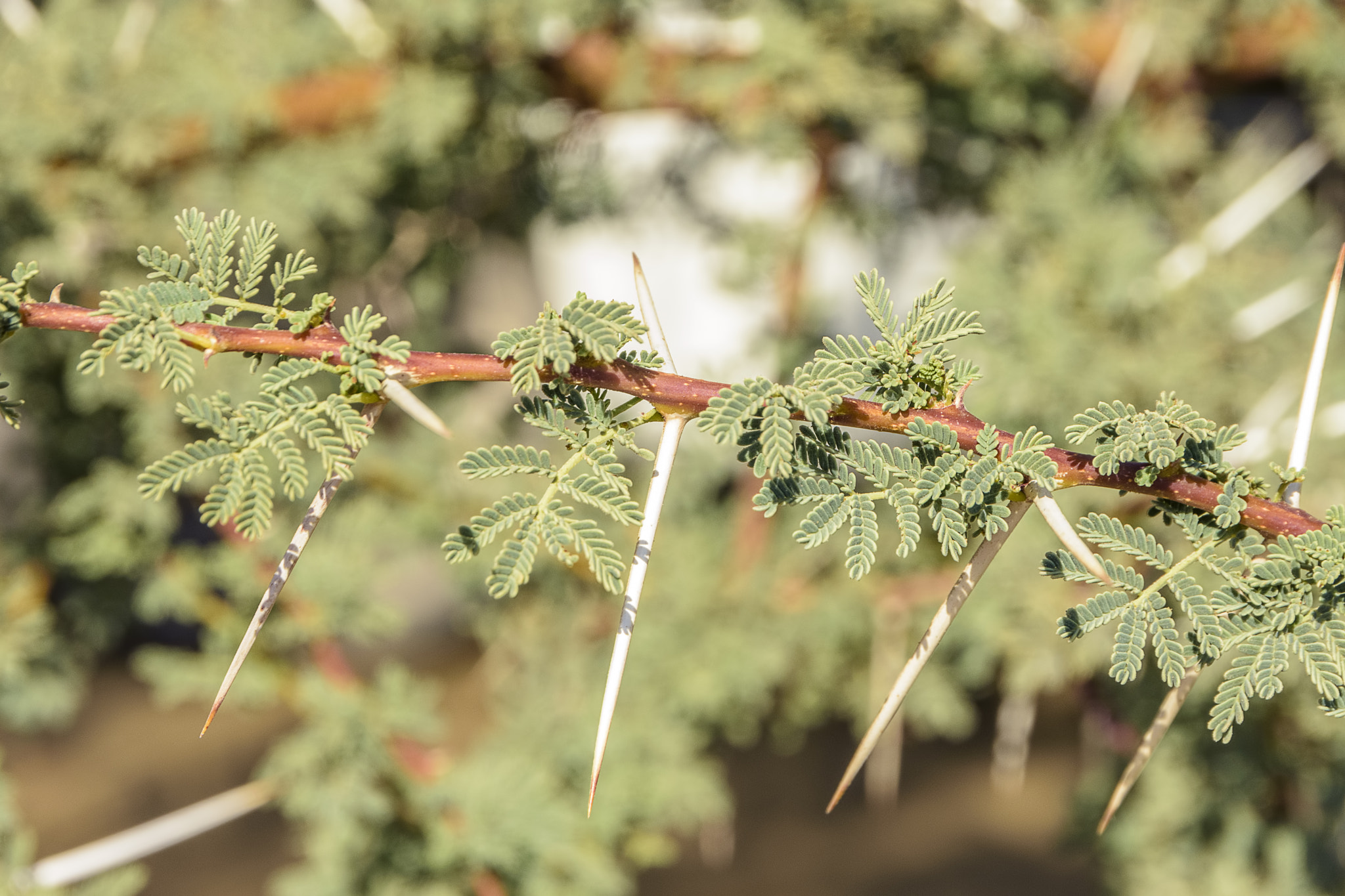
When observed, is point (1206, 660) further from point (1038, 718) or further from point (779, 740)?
point (1038, 718)

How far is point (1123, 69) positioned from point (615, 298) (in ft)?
3.64

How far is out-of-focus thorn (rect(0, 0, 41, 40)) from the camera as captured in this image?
5.83ft

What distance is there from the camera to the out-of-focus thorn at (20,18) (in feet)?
5.83

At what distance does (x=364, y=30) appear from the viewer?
1830 mm

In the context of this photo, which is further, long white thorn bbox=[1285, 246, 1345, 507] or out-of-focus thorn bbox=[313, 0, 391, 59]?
out-of-focus thorn bbox=[313, 0, 391, 59]

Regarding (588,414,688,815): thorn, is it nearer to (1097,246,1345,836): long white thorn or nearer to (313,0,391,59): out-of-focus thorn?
(1097,246,1345,836): long white thorn

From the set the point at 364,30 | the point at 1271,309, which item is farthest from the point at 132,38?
the point at 1271,309

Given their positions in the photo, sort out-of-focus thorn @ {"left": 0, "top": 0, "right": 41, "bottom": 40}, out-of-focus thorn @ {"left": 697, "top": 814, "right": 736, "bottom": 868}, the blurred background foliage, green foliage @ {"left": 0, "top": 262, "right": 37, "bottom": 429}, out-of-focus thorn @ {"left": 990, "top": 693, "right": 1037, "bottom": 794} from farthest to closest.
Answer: out-of-focus thorn @ {"left": 697, "top": 814, "right": 736, "bottom": 868} < out-of-focus thorn @ {"left": 990, "top": 693, "right": 1037, "bottom": 794} < out-of-focus thorn @ {"left": 0, "top": 0, "right": 41, "bottom": 40} < the blurred background foliage < green foliage @ {"left": 0, "top": 262, "right": 37, "bottom": 429}

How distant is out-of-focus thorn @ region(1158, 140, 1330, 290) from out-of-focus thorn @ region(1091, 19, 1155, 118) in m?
0.33

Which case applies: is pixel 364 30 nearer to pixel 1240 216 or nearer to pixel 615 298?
pixel 615 298

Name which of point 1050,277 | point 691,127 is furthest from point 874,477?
point 691,127

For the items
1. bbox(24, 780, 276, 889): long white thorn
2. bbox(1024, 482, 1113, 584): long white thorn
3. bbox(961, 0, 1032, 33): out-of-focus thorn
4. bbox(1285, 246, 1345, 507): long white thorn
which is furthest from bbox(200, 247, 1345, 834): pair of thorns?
bbox(961, 0, 1032, 33): out-of-focus thorn

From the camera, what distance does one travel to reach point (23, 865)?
118cm

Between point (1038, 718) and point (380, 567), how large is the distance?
7.42ft
